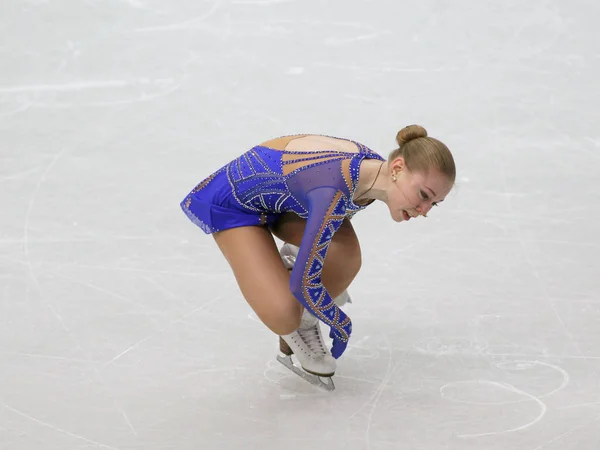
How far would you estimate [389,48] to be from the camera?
5.59 m

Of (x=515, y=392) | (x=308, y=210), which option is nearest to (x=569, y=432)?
(x=515, y=392)

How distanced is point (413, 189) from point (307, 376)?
73cm

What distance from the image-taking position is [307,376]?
3.05 m

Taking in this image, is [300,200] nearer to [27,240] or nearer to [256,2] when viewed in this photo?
[27,240]

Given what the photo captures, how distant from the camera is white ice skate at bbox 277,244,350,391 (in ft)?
9.79

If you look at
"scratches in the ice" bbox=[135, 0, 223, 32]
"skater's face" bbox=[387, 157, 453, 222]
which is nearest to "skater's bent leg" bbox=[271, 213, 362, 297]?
Result: "skater's face" bbox=[387, 157, 453, 222]

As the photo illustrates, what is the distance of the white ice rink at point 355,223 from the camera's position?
282cm

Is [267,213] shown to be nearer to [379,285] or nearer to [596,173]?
[379,285]

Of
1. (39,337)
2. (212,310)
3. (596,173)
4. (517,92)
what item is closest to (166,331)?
(212,310)

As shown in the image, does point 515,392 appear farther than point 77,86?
No

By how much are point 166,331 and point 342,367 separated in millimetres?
626

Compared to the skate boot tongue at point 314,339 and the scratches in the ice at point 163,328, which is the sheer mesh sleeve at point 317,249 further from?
the scratches in the ice at point 163,328

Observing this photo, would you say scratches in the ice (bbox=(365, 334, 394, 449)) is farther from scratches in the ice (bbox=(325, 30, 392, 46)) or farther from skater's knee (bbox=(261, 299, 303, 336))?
scratches in the ice (bbox=(325, 30, 392, 46))

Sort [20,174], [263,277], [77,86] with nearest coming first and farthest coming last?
[263,277]
[20,174]
[77,86]
